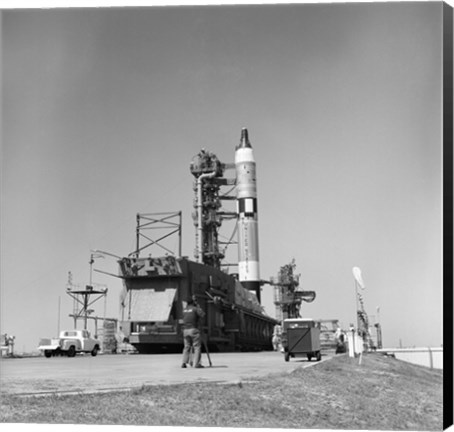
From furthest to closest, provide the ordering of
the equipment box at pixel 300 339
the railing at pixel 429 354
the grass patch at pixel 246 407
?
the equipment box at pixel 300 339
the railing at pixel 429 354
the grass patch at pixel 246 407

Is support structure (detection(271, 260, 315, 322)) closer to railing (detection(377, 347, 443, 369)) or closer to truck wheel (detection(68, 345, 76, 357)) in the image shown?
railing (detection(377, 347, 443, 369))

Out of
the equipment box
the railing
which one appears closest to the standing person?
the equipment box

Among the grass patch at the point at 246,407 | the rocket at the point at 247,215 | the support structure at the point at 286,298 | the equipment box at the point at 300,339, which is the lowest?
the grass patch at the point at 246,407

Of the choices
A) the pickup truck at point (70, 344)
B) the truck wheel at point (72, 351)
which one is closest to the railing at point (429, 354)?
the pickup truck at point (70, 344)

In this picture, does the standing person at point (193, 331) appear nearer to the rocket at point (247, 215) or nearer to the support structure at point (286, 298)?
the rocket at point (247, 215)

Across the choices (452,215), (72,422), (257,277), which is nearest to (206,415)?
(72,422)

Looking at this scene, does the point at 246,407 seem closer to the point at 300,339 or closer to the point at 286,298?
the point at 300,339

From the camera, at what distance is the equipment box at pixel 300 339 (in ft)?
66.6

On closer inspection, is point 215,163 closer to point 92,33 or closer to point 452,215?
point 92,33

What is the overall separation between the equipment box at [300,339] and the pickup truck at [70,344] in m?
8.22

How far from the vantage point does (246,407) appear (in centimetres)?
1112

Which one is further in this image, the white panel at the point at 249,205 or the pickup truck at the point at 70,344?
the white panel at the point at 249,205

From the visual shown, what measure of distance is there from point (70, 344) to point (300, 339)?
992 centimetres

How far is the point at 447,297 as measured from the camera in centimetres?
1156
